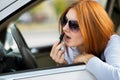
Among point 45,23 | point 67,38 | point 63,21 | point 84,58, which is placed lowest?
point 45,23

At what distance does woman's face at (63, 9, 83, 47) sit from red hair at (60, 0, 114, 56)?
37 millimetres

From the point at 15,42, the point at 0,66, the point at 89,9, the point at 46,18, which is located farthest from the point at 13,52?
Result: the point at 46,18

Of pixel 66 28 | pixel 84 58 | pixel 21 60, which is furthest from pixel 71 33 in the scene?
pixel 21 60

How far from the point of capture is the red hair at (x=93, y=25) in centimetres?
204

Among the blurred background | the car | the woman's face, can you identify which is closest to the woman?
the woman's face

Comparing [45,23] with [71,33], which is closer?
[71,33]

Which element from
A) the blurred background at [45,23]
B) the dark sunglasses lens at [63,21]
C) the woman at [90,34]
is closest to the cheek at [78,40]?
the woman at [90,34]

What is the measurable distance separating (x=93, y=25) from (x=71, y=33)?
0.46 feet

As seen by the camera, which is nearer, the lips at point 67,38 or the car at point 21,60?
the car at point 21,60

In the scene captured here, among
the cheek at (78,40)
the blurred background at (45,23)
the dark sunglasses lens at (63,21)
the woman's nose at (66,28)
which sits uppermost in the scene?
the dark sunglasses lens at (63,21)

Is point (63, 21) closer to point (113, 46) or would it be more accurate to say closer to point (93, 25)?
point (93, 25)

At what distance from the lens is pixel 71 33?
209 centimetres

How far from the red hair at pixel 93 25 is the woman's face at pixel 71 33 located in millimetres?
37

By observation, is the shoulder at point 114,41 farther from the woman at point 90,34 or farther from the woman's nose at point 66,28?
the woman's nose at point 66,28
